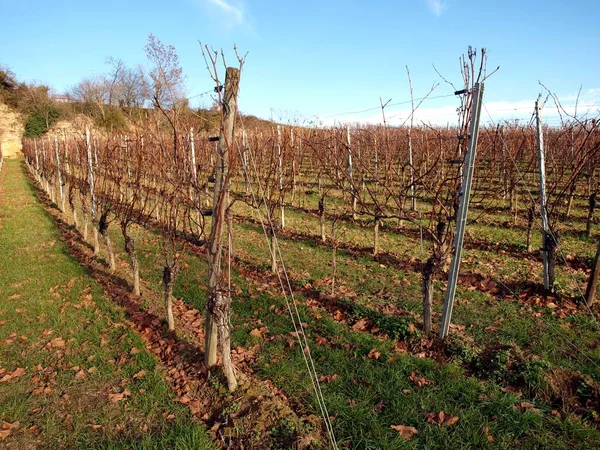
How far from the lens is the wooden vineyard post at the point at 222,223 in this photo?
278 centimetres

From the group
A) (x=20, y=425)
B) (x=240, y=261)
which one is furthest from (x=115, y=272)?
(x=20, y=425)

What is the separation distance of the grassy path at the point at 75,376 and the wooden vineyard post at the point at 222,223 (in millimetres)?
647

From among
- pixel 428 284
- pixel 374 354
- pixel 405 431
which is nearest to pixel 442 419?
pixel 405 431

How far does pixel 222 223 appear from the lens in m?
2.92

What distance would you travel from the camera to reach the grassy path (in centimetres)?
265

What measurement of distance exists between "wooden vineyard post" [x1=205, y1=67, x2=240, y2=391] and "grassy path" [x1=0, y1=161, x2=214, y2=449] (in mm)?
→ 647

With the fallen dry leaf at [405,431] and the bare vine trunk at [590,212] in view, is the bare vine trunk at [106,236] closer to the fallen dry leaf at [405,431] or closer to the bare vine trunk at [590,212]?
the fallen dry leaf at [405,431]

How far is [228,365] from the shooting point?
2955 mm

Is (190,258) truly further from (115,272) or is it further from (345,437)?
(345,437)

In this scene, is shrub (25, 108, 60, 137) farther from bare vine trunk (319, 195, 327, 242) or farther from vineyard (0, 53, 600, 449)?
bare vine trunk (319, 195, 327, 242)

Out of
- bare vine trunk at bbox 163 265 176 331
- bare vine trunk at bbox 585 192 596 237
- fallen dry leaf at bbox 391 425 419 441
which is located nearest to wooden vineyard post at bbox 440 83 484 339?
fallen dry leaf at bbox 391 425 419 441

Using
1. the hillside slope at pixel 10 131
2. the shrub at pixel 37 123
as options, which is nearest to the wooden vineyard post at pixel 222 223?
the hillside slope at pixel 10 131

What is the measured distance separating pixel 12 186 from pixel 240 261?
52.6 ft

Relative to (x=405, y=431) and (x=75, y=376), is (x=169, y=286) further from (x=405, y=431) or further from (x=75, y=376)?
(x=405, y=431)
